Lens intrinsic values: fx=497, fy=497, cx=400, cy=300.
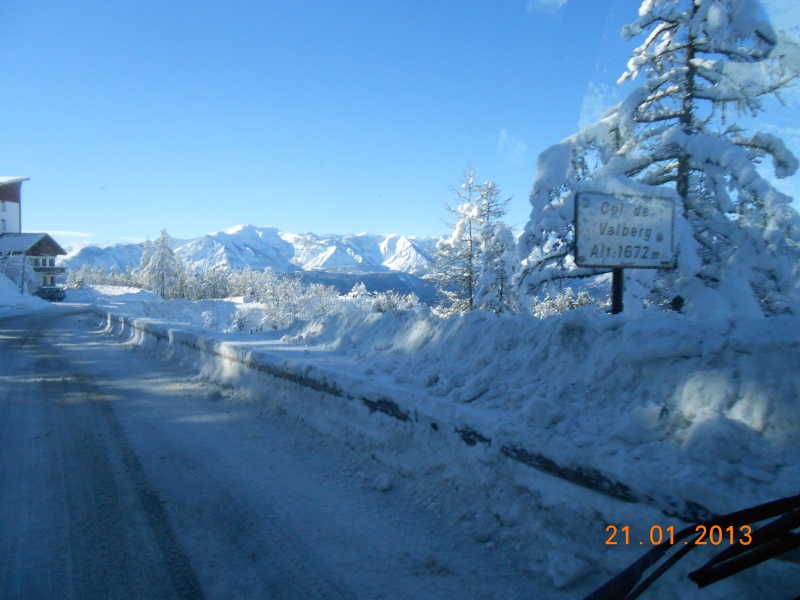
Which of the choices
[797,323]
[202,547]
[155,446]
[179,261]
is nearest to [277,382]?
[155,446]

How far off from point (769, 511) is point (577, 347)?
86.1 inches

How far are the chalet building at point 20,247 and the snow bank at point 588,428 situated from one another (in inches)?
2646

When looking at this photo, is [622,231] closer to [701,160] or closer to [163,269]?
[701,160]

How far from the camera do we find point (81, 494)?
4.30 meters

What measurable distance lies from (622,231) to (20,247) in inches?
3050

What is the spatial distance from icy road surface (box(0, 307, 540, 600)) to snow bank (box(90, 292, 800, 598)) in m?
0.29

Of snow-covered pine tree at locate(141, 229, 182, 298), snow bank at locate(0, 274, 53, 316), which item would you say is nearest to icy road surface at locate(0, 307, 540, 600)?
snow bank at locate(0, 274, 53, 316)

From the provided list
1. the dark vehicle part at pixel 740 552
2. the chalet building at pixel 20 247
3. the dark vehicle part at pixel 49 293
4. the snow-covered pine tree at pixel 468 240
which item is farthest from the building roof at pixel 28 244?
the dark vehicle part at pixel 740 552

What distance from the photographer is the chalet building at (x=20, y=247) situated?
59784mm

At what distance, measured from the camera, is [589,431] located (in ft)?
11.3
